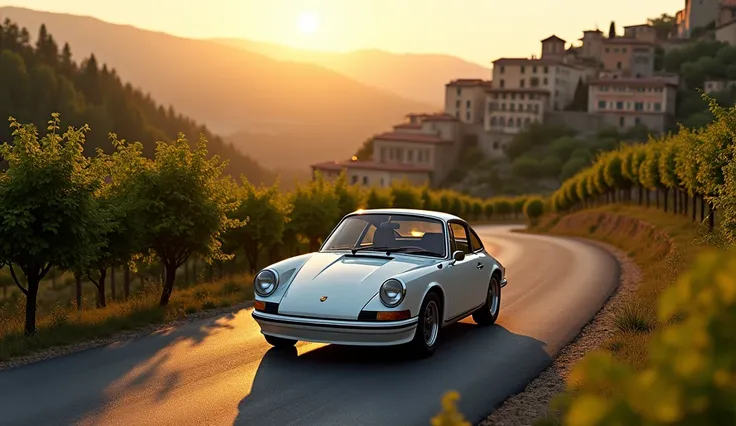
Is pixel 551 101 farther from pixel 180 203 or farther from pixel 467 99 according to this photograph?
pixel 180 203

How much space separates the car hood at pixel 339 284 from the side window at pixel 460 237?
1.34 meters

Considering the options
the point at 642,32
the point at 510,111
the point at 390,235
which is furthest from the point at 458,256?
the point at 642,32

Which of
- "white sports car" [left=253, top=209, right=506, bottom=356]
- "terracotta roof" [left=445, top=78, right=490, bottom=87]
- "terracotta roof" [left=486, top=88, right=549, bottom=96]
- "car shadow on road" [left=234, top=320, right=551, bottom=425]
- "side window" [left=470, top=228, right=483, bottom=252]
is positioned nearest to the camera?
"car shadow on road" [left=234, top=320, right=551, bottom=425]

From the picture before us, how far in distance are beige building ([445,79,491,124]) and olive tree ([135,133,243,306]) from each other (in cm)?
14466

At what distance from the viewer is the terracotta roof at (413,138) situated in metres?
146

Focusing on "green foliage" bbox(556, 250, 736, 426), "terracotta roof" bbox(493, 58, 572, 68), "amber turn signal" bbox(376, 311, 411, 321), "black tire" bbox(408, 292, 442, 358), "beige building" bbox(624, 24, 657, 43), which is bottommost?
"black tire" bbox(408, 292, 442, 358)

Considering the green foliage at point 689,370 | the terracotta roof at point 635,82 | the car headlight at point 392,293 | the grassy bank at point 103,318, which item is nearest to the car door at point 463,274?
the car headlight at point 392,293

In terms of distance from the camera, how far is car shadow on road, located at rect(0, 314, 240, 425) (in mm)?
7555

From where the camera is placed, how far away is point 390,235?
448 inches

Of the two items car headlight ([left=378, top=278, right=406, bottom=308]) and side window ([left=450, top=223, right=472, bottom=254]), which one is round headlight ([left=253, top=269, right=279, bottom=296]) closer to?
car headlight ([left=378, top=278, right=406, bottom=308])

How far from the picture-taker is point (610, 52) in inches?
6407

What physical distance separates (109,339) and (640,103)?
141 m

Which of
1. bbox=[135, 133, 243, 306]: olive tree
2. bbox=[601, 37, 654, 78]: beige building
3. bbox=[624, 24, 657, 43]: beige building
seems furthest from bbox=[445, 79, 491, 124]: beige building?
bbox=[135, 133, 243, 306]: olive tree

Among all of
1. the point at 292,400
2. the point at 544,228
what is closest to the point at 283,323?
the point at 292,400
